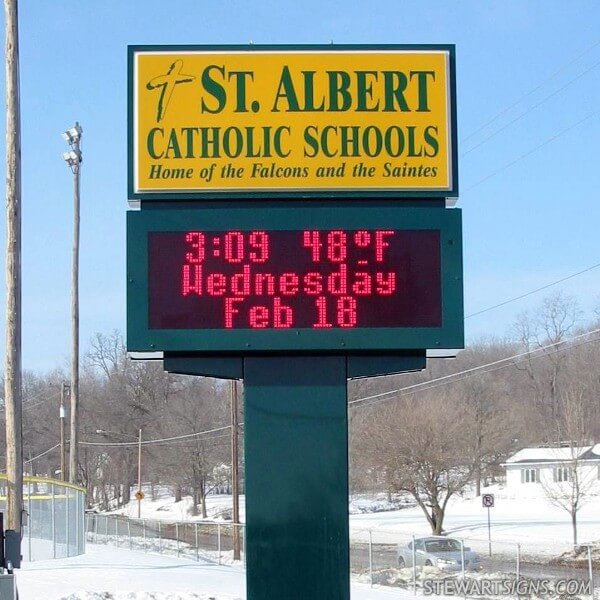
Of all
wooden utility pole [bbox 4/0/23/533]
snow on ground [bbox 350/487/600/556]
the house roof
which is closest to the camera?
wooden utility pole [bbox 4/0/23/533]

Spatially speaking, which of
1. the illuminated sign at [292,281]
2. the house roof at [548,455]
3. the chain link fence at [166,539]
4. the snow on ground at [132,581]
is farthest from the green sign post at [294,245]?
the house roof at [548,455]

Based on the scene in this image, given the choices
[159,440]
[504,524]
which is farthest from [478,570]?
[159,440]

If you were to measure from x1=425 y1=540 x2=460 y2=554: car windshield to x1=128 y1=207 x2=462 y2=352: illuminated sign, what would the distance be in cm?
2038

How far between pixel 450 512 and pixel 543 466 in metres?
6.91

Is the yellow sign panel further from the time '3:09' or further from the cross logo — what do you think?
the time '3:09'

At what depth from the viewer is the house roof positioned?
174 ft

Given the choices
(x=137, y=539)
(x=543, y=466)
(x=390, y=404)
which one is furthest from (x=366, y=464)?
(x=137, y=539)

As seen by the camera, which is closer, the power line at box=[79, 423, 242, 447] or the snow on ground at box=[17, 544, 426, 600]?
the snow on ground at box=[17, 544, 426, 600]

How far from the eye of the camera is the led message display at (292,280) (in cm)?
923

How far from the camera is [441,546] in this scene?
2920 centimetres

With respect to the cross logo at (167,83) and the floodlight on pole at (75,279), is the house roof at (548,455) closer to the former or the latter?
the floodlight on pole at (75,279)

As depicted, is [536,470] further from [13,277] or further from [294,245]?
[294,245]

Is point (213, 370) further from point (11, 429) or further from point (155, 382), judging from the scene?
point (155, 382)

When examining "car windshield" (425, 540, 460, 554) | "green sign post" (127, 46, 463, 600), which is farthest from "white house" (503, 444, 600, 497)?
"green sign post" (127, 46, 463, 600)
